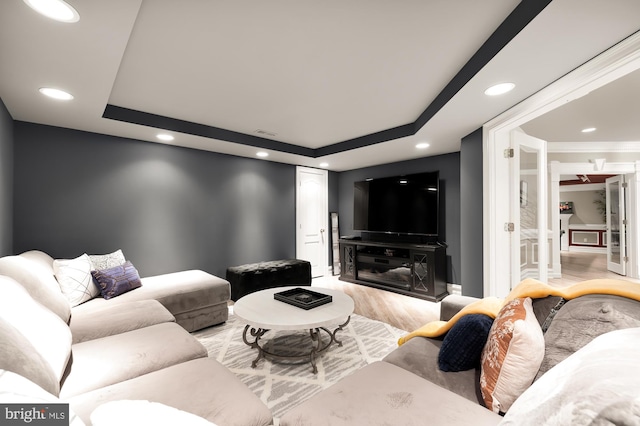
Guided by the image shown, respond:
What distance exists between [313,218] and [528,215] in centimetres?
356

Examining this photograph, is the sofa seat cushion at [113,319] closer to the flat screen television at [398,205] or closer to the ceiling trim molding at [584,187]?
the flat screen television at [398,205]

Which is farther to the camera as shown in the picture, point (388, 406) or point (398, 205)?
point (398, 205)

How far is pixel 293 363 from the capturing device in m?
2.36

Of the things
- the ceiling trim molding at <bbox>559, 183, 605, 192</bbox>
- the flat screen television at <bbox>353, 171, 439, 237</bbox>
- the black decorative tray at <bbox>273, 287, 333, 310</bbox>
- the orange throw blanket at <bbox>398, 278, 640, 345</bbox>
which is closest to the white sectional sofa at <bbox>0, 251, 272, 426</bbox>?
the black decorative tray at <bbox>273, 287, 333, 310</bbox>

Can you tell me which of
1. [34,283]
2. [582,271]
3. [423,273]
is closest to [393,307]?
[423,273]

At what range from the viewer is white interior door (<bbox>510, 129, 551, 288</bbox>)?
2822 millimetres

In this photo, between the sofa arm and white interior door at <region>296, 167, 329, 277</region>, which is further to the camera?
white interior door at <region>296, 167, 329, 277</region>

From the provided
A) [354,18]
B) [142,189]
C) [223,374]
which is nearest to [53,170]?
[142,189]

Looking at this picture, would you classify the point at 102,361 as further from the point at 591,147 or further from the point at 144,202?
the point at 591,147

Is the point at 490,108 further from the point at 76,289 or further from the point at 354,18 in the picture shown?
the point at 76,289

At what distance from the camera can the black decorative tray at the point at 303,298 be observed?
241 centimetres

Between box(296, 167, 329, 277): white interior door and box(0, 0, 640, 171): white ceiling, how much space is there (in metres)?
2.21

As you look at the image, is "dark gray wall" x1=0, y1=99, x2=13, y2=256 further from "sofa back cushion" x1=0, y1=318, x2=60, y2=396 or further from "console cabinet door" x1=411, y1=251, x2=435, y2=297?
"console cabinet door" x1=411, y1=251, x2=435, y2=297

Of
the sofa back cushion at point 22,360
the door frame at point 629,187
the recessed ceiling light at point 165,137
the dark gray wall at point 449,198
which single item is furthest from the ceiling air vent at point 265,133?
the door frame at point 629,187
